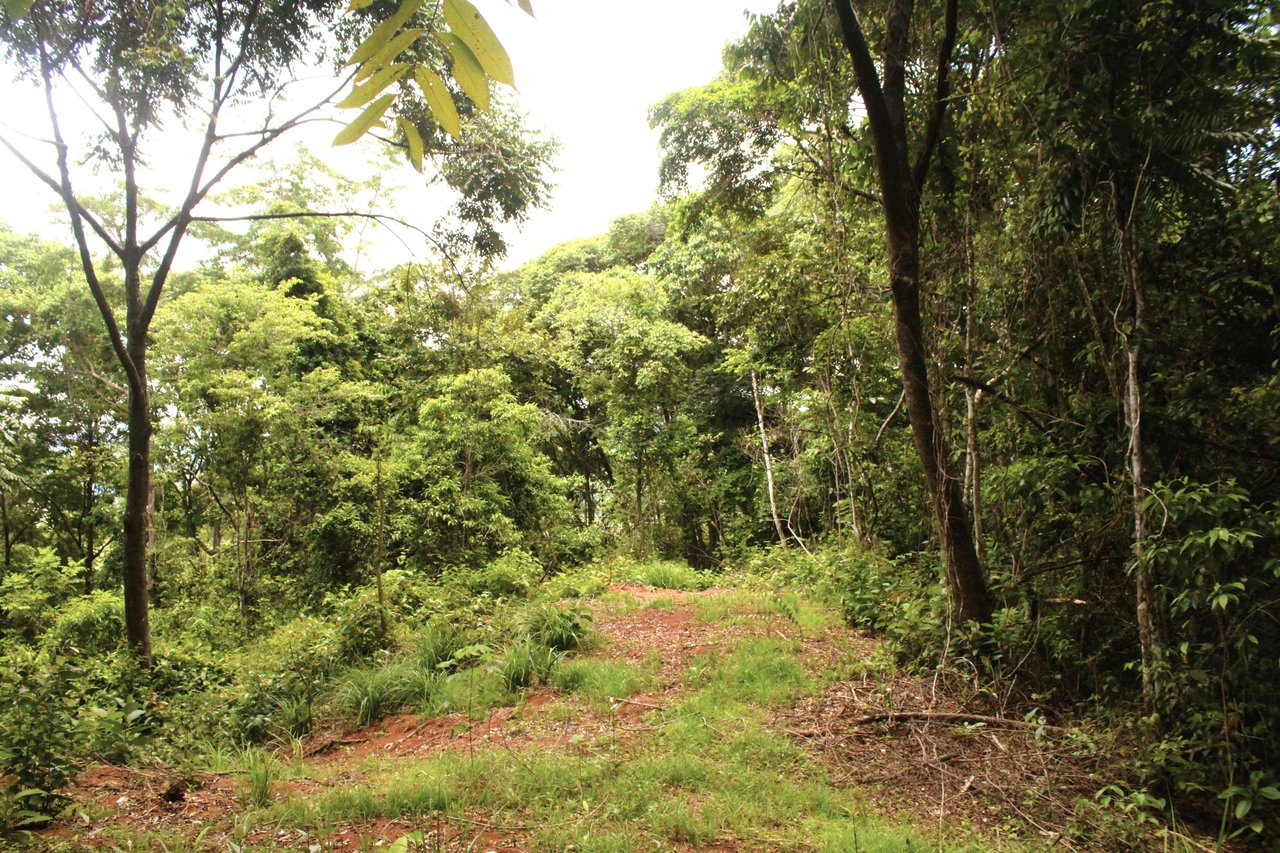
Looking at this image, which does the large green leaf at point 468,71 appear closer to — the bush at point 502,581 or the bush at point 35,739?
the bush at point 35,739

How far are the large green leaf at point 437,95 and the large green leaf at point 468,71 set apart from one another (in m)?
0.03

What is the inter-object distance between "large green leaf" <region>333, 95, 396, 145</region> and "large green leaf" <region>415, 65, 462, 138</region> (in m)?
0.04

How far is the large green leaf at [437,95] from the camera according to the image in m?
0.71

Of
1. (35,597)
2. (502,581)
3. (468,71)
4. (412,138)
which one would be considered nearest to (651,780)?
(412,138)

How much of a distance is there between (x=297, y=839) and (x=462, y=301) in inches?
402

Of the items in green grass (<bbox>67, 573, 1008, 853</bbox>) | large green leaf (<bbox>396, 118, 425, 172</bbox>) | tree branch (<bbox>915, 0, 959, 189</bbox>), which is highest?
tree branch (<bbox>915, 0, 959, 189</bbox>)

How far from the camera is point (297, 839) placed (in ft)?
8.64

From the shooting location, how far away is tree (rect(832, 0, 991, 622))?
3.95m

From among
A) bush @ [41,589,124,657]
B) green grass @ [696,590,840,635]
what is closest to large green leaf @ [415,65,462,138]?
green grass @ [696,590,840,635]

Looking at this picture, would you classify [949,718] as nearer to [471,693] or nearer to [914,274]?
[914,274]

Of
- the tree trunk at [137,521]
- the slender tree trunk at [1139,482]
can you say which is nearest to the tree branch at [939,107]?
the slender tree trunk at [1139,482]

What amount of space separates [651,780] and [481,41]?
3.24m

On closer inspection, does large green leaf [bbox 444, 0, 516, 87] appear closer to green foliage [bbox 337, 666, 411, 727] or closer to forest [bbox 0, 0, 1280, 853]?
forest [bbox 0, 0, 1280, 853]

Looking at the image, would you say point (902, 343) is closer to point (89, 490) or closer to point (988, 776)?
point (988, 776)
